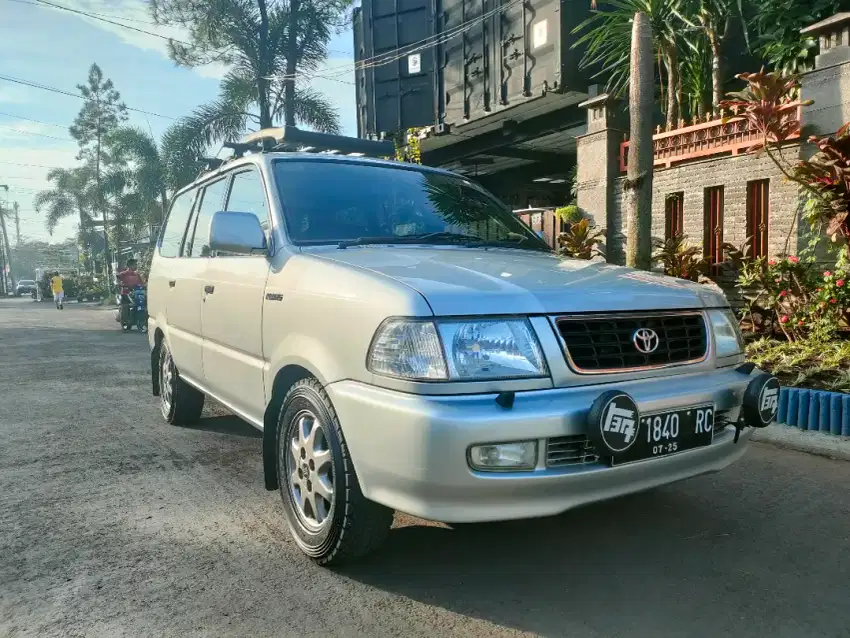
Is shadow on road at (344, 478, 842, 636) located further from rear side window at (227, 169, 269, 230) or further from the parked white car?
rear side window at (227, 169, 269, 230)

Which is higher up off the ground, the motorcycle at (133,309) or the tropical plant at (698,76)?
the tropical plant at (698,76)

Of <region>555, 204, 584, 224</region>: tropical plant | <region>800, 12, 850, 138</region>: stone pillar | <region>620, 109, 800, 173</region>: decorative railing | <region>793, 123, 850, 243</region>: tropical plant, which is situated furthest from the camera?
<region>555, 204, 584, 224</region>: tropical plant

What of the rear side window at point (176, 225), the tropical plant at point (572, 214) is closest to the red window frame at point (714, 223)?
the tropical plant at point (572, 214)

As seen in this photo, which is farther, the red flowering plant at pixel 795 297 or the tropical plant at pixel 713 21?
the tropical plant at pixel 713 21

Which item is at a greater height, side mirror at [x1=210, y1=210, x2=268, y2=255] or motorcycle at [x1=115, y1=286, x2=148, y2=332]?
side mirror at [x1=210, y1=210, x2=268, y2=255]

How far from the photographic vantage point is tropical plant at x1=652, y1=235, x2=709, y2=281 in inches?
303

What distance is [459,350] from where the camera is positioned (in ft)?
7.28

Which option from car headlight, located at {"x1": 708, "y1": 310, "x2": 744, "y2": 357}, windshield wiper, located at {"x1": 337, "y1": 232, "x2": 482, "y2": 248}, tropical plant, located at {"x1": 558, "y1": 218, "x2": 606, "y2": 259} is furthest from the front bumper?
tropical plant, located at {"x1": 558, "y1": 218, "x2": 606, "y2": 259}

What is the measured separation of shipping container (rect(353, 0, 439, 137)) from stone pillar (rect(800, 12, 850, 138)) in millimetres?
11165

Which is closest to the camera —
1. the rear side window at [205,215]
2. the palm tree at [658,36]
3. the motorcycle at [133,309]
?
the rear side window at [205,215]

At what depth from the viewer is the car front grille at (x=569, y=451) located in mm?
2191

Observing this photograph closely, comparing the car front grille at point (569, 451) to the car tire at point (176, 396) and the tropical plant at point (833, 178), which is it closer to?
the car tire at point (176, 396)

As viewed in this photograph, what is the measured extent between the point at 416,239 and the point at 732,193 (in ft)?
20.0

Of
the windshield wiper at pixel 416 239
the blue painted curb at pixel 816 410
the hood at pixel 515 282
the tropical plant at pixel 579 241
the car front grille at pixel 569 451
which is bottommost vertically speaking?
the blue painted curb at pixel 816 410
